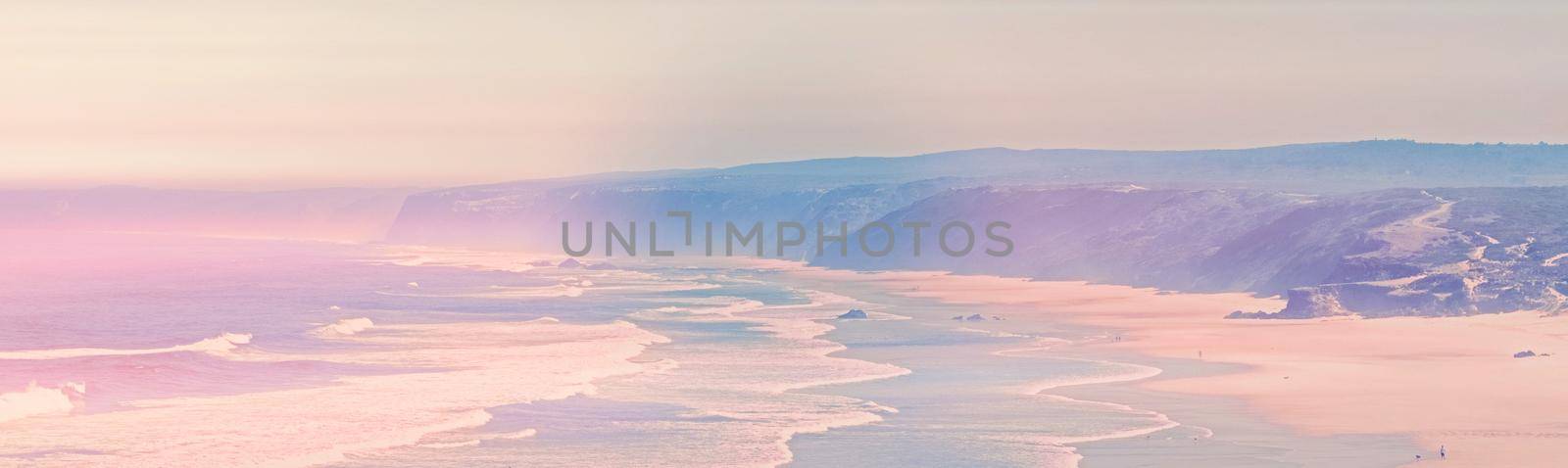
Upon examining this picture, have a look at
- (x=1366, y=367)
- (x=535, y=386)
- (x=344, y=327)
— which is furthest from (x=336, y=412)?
(x=344, y=327)

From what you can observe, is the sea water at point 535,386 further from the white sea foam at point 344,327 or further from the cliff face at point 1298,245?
the cliff face at point 1298,245

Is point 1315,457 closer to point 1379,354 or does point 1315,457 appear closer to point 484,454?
point 484,454

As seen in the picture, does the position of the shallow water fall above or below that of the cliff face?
below

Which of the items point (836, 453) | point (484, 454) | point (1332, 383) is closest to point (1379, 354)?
point (1332, 383)

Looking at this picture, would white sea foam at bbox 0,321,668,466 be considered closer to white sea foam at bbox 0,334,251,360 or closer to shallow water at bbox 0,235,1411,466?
shallow water at bbox 0,235,1411,466

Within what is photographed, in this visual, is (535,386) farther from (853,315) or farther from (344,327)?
(853,315)

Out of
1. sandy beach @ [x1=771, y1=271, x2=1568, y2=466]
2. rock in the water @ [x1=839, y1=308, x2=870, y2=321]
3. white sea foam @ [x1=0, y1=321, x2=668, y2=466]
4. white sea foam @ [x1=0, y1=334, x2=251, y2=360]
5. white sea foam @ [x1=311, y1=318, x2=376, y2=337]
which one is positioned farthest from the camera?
rock in the water @ [x1=839, y1=308, x2=870, y2=321]

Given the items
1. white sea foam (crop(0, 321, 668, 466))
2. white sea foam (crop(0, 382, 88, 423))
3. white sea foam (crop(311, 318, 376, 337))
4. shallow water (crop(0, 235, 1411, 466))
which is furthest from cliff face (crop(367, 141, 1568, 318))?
white sea foam (crop(0, 382, 88, 423))
